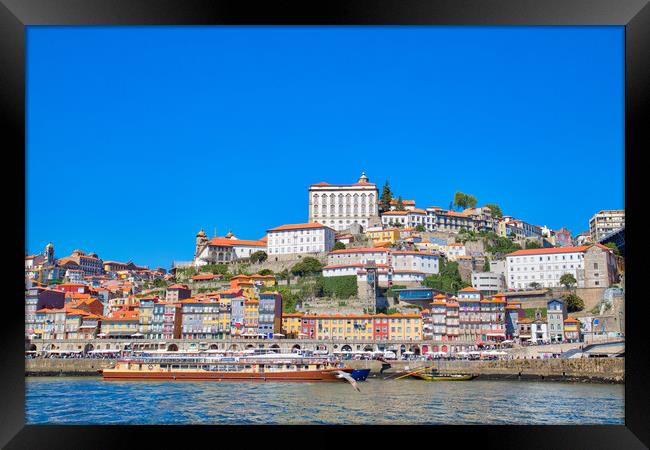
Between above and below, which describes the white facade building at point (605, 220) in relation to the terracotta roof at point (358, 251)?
above

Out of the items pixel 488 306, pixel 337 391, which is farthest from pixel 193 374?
pixel 488 306

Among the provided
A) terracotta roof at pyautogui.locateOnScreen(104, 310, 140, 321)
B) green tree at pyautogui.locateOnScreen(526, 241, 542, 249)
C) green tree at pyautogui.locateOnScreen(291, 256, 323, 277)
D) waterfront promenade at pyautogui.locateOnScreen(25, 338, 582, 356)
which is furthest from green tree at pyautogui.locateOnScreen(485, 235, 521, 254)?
terracotta roof at pyautogui.locateOnScreen(104, 310, 140, 321)

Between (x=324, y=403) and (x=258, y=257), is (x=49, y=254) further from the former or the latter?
(x=324, y=403)

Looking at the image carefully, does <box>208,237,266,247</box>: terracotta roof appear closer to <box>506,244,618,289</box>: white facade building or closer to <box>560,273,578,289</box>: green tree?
<box>506,244,618,289</box>: white facade building

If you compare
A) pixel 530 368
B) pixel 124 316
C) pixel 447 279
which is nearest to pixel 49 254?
pixel 124 316

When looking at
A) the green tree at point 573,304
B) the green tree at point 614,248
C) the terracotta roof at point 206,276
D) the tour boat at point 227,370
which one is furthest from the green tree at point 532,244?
the tour boat at point 227,370
